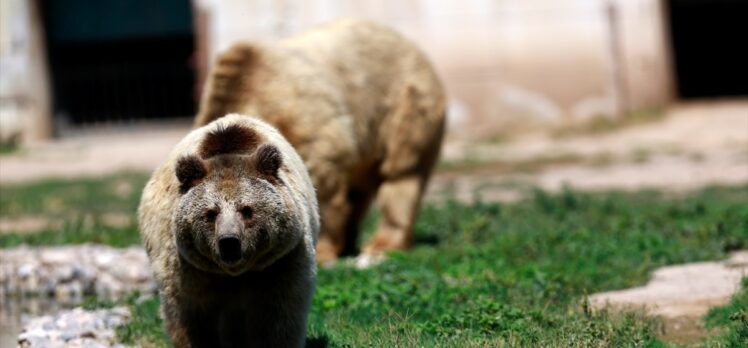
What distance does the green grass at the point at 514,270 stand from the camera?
22.6 ft

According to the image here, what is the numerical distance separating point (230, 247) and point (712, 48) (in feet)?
79.9

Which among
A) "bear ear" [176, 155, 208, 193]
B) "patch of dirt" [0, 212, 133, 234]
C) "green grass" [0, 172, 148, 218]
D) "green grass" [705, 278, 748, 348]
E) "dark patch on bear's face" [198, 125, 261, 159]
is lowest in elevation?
"green grass" [0, 172, 148, 218]

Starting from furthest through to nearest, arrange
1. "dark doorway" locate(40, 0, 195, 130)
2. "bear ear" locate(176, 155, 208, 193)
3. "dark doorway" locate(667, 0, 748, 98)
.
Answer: "dark doorway" locate(667, 0, 748, 98) < "dark doorway" locate(40, 0, 195, 130) < "bear ear" locate(176, 155, 208, 193)

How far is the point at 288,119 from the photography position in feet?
32.0

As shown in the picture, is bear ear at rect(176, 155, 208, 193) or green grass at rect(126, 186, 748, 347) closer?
bear ear at rect(176, 155, 208, 193)

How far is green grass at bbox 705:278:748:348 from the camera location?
6574mm

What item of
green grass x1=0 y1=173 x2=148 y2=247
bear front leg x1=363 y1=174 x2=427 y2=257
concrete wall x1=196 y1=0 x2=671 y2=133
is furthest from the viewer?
concrete wall x1=196 y1=0 x2=671 y2=133

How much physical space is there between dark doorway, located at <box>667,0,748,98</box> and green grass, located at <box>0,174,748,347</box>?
44.9 ft

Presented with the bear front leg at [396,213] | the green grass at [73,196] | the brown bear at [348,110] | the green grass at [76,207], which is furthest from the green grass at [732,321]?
the green grass at [73,196]

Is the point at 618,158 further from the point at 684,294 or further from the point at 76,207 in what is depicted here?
the point at 684,294

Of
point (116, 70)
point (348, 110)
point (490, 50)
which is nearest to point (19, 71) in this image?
point (116, 70)

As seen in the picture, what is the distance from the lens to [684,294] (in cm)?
815

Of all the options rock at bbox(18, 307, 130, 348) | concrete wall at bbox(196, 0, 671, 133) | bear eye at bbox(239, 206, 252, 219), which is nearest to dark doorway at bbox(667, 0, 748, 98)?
concrete wall at bbox(196, 0, 671, 133)

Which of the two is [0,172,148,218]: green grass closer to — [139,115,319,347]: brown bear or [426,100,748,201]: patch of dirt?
[426,100,748,201]: patch of dirt
